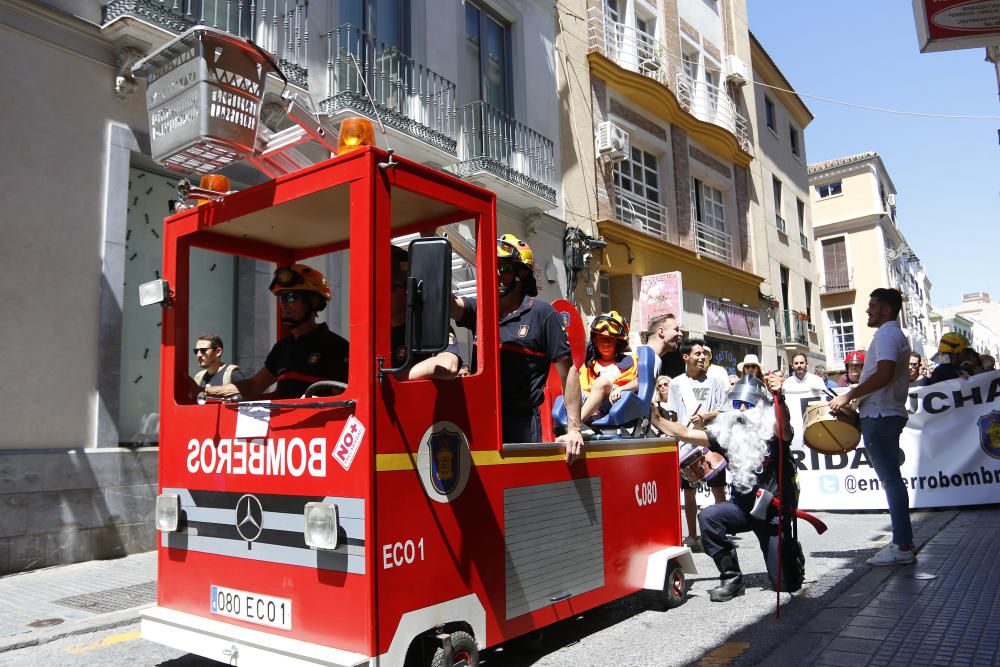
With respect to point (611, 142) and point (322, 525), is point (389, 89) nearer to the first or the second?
point (611, 142)

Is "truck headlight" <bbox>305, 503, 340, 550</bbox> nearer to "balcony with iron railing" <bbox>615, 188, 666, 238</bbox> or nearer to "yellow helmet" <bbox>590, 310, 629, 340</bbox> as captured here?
"yellow helmet" <bbox>590, 310, 629, 340</bbox>

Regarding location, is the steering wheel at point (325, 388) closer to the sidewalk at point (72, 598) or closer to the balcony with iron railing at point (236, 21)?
the sidewalk at point (72, 598)

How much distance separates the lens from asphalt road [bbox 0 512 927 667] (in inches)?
158

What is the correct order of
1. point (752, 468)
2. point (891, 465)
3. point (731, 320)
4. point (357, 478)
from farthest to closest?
1. point (731, 320)
2. point (891, 465)
3. point (752, 468)
4. point (357, 478)

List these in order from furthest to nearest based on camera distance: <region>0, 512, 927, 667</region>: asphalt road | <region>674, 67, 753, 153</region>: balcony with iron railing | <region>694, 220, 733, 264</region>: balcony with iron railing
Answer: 1. <region>694, 220, 733, 264</region>: balcony with iron railing
2. <region>674, 67, 753, 153</region>: balcony with iron railing
3. <region>0, 512, 927, 667</region>: asphalt road

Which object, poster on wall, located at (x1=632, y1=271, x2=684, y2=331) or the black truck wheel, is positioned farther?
poster on wall, located at (x1=632, y1=271, x2=684, y2=331)

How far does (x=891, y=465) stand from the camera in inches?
231

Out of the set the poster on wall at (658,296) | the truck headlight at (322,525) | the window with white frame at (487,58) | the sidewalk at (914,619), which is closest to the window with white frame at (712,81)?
the poster on wall at (658,296)

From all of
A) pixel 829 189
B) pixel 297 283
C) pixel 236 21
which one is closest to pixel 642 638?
pixel 297 283

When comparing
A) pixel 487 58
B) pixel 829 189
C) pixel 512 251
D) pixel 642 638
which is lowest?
pixel 642 638

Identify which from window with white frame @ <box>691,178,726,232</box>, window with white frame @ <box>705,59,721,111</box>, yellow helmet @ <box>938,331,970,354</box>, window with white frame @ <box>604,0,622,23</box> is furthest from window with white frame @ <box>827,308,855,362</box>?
yellow helmet @ <box>938,331,970,354</box>

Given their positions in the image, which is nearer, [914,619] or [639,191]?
[914,619]

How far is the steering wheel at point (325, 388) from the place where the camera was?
10.9 feet

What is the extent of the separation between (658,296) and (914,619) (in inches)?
521
